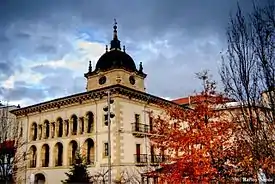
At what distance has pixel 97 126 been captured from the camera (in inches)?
1410

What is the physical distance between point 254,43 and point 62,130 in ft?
100

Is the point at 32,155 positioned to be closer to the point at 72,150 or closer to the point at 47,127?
the point at 47,127

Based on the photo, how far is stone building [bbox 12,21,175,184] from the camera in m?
34.8

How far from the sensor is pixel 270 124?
37.2ft

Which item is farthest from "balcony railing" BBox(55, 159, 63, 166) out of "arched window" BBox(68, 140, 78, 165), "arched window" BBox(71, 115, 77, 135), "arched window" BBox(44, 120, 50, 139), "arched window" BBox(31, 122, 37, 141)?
"arched window" BBox(31, 122, 37, 141)

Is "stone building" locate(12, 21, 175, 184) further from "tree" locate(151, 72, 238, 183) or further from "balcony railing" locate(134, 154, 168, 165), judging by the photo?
"tree" locate(151, 72, 238, 183)

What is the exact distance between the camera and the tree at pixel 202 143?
16531mm

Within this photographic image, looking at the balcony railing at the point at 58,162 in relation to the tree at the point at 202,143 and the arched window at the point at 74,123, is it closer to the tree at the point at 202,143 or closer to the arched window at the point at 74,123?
the arched window at the point at 74,123

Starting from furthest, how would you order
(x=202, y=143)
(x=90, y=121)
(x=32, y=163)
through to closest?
(x=32, y=163)
(x=90, y=121)
(x=202, y=143)

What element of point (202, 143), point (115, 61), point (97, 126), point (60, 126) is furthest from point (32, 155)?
point (202, 143)

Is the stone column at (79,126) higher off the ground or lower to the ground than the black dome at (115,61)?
lower

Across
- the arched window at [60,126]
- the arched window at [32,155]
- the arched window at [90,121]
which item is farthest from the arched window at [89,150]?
the arched window at [32,155]

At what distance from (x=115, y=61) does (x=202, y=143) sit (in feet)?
80.8

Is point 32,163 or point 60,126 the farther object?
point 32,163
